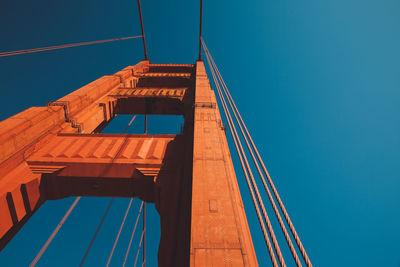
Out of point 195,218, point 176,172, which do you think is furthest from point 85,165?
point 195,218

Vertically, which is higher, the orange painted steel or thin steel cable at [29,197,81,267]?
the orange painted steel

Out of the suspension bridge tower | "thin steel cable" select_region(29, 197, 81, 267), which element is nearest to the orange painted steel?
the suspension bridge tower

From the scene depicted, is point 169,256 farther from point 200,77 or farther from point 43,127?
point 200,77

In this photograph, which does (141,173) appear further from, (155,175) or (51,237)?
(51,237)

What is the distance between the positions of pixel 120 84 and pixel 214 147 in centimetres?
891

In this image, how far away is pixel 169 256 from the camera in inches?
134

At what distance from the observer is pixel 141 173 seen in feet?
16.3

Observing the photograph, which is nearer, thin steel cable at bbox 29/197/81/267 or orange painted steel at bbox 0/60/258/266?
orange painted steel at bbox 0/60/258/266

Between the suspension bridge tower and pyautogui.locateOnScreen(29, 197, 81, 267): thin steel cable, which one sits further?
pyautogui.locateOnScreen(29, 197, 81, 267): thin steel cable

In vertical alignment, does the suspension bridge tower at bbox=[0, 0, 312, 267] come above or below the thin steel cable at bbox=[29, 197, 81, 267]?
above

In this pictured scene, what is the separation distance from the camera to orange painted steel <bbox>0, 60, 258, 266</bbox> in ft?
8.40

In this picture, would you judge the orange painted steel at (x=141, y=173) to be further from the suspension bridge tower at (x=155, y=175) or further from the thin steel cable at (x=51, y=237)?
the thin steel cable at (x=51, y=237)

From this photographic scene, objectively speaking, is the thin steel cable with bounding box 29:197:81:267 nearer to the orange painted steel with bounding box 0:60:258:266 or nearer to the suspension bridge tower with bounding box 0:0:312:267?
the suspension bridge tower with bounding box 0:0:312:267

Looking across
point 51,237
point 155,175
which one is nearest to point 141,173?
point 155,175
